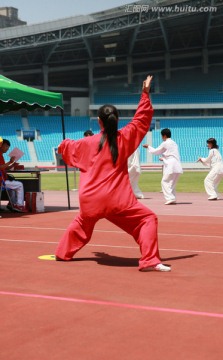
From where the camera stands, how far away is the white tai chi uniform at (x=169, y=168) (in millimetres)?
17327

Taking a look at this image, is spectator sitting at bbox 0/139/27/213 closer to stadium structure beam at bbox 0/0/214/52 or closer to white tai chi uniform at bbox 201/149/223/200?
white tai chi uniform at bbox 201/149/223/200

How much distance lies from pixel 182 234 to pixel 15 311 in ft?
18.8

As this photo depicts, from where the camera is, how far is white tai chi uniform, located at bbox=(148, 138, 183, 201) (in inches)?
682

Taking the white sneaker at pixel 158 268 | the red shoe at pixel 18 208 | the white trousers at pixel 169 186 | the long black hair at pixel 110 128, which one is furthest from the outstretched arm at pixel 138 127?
the white trousers at pixel 169 186

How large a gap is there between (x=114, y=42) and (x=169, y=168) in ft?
133

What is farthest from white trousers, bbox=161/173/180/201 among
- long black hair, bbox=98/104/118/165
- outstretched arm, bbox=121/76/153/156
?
long black hair, bbox=98/104/118/165

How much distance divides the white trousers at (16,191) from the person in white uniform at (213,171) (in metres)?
5.77

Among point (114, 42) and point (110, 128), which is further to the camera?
point (114, 42)

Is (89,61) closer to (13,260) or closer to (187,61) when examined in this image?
(187,61)

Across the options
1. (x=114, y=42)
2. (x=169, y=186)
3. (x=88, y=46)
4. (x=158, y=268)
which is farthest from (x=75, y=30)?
(x=158, y=268)

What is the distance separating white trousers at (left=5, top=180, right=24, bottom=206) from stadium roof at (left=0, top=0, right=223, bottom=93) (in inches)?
1349

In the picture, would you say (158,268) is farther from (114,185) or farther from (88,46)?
(88,46)

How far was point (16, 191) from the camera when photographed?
15.1m

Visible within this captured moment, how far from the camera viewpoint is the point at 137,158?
18.3 metres
